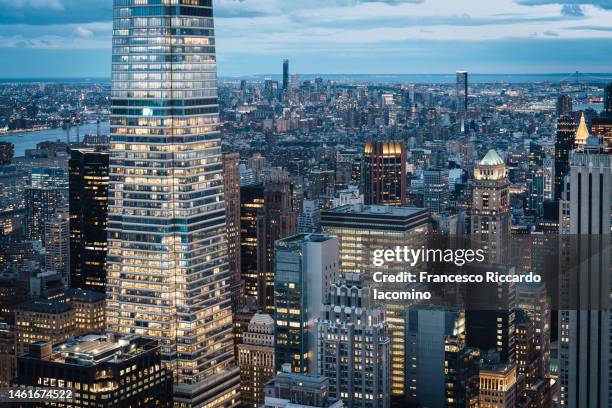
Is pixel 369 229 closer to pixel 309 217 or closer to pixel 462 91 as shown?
pixel 309 217

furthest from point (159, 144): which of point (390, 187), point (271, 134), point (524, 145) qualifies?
point (271, 134)

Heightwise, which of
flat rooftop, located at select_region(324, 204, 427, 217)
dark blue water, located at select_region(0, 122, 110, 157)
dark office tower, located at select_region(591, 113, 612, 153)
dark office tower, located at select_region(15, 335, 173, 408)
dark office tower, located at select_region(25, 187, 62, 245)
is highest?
dark office tower, located at select_region(591, 113, 612, 153)

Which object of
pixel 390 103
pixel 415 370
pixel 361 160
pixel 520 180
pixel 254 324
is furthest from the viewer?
pixel 390 103

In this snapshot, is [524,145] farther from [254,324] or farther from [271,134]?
[254,324]

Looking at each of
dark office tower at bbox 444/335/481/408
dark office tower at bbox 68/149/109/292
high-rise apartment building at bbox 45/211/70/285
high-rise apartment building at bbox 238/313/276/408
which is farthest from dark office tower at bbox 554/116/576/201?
high-rise apartment building at bbox 45/211/70/285

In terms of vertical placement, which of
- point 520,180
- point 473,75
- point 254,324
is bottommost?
point 254,324

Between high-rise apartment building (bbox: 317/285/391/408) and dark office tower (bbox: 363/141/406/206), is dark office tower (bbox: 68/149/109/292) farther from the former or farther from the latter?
high-rise apartment building (bbox: 317/285/391/408)

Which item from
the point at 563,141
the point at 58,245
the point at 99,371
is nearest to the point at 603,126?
the point at 563,141
